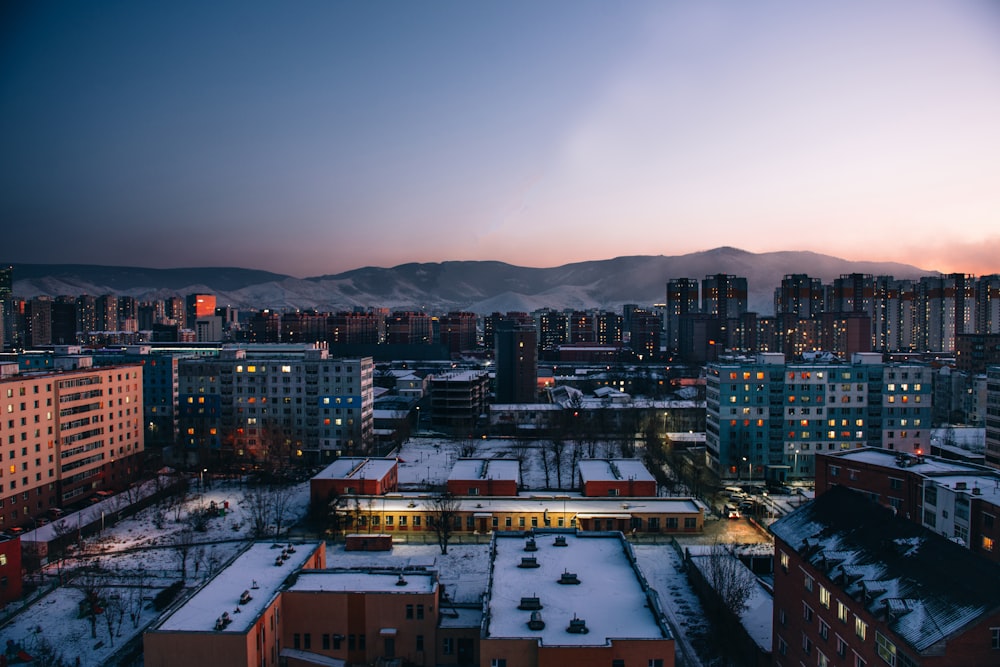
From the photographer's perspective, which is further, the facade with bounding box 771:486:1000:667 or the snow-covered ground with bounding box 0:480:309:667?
the snow-covered ground with bounding box 0:480:309:667

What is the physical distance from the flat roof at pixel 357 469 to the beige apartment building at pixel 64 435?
20.8 ft

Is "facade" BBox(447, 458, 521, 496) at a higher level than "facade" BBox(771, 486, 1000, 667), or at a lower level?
lower

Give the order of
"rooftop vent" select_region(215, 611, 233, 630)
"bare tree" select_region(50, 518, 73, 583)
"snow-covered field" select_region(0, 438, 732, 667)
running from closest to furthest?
"rooftop vent" select_region(215, 611, 233, 630), "snow-covered field" select_region(0, 438, 732, 667), "bare tree" select_region(50, 518, 73, 583)

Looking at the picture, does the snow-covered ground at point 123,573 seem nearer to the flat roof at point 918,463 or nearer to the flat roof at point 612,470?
the flat roof at point 612,470

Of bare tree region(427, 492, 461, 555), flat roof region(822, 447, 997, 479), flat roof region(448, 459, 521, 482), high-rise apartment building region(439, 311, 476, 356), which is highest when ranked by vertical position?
high-rise apartment building region(439, 311, 476, 356)

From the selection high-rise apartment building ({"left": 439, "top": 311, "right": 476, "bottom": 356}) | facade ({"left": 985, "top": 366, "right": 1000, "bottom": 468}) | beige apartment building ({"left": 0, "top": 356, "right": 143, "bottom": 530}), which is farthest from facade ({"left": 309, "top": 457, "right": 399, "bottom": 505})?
high-rise apartment building ({"left": 439, "top": 311, "right": 476, "bottom": 356})

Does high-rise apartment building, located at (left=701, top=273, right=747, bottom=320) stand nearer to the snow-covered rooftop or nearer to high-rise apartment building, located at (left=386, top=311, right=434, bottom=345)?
high-rise apartment building, located at (left=386, top=311, right=434, bottom=345)

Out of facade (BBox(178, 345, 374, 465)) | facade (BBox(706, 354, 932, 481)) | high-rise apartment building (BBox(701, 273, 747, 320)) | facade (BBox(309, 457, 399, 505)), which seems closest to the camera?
facade (BBox(309, 457, 399, 505))

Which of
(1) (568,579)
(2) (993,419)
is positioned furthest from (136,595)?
(2) (993,419)

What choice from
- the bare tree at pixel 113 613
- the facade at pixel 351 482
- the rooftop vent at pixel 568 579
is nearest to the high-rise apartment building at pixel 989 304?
the facade at pixel 351 482

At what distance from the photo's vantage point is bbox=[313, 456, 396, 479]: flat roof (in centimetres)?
1814

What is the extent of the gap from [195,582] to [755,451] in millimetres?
16313

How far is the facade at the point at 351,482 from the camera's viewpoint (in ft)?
57.9

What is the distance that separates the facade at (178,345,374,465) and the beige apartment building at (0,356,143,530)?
333 cm
